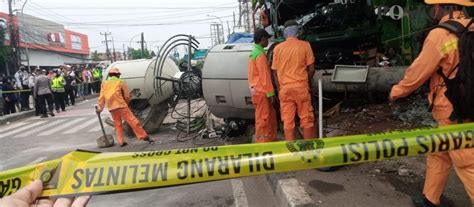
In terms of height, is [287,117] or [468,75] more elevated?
[468,75]

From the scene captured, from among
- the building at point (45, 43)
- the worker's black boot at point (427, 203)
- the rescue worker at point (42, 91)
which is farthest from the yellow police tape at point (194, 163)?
the building at point (45, 43)

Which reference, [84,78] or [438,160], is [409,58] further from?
[84,78]

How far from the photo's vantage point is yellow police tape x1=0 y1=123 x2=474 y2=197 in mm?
2148

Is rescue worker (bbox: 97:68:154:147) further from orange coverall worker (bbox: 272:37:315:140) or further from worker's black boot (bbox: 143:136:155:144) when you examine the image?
orange coverall worker (bbox: 272:37:315:140)

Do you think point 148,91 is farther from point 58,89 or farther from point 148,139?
point 58,89

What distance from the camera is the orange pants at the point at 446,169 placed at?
2.88m

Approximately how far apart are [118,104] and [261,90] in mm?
3607

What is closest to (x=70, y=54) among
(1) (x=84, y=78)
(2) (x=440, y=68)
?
(1) (x=84, y=78)

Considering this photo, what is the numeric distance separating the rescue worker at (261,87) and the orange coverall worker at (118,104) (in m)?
3.11

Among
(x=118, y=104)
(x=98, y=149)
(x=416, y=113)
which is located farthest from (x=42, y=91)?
(x=416, y=113)

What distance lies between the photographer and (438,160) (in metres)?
3.12

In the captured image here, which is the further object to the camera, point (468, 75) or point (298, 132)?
point (298, 132)

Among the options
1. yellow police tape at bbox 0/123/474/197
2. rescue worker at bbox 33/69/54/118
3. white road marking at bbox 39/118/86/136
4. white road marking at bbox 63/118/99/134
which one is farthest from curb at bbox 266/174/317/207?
rescue worker at bbox 33/69/54/118

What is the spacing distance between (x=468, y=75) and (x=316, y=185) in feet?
6.12
